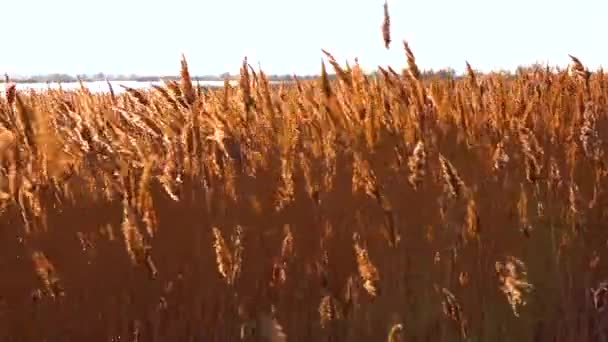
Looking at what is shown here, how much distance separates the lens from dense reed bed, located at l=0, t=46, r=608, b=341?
1.71 m

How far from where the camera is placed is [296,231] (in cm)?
189

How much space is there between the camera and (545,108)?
9.34 feet

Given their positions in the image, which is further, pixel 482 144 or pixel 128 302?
pixel 482 144

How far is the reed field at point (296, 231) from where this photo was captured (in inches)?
67.3

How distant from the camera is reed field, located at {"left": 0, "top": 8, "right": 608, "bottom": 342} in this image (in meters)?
1.71

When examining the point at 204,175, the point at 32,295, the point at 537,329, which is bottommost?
the point at 537,329

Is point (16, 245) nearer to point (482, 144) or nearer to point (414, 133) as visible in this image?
point (414, 133)

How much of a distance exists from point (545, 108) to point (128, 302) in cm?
171

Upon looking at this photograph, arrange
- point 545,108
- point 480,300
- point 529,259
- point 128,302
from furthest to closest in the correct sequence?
point 545,108 → point 529,259 → point 480,300 → point 128,302

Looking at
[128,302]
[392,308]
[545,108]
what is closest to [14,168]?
[128,302]

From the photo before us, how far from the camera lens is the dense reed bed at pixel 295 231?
1709 millimetres

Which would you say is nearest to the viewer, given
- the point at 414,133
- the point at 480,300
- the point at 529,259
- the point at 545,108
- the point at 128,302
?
the point at 128,302

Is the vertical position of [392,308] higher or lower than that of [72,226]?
lower

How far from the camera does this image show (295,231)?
1.89 metres
